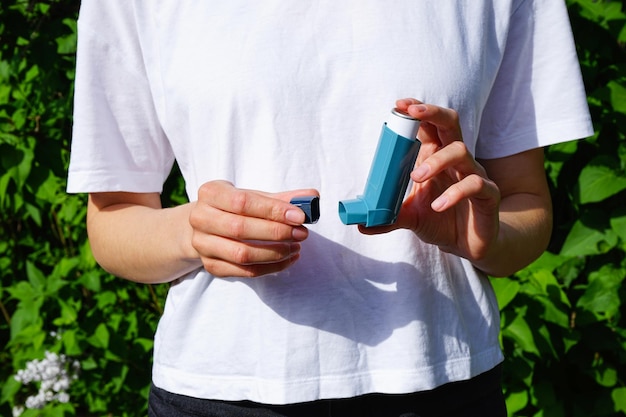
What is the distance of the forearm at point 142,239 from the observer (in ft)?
3.36

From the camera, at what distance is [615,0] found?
224 centimetres

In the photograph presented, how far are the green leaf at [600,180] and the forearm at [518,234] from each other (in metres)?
1.05

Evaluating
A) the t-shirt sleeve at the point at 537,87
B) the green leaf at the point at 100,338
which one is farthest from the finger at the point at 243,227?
the green leaf at the point at 100,338

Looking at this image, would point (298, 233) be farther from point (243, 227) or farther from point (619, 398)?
point (619, 398)

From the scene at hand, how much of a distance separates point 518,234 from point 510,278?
1.19 meters

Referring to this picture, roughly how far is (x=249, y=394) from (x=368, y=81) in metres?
0.43

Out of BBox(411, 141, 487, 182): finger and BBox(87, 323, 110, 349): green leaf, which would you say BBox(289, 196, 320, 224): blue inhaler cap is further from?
BBox(87, 323, 110, 349): green leaf

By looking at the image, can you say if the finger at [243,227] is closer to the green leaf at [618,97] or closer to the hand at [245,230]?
the hand at [245,230]

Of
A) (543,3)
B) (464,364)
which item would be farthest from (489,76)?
(464,364)

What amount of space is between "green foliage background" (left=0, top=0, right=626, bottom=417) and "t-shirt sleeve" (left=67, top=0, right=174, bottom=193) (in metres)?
1.21

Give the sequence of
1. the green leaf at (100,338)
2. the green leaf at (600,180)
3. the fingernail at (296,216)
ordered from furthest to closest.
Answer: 1. the green leaf at (100,338)
2. the green leaf at (600,180)
3. the fingernail at (296,216)

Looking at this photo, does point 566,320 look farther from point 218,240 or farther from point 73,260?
point 73,260

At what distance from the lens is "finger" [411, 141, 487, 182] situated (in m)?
0.85

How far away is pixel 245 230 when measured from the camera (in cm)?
87
